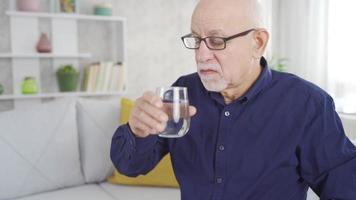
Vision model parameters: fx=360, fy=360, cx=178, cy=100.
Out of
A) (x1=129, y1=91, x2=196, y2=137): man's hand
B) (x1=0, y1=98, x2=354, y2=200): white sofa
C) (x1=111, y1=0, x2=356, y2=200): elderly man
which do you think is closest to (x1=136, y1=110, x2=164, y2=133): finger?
(x1=129, y1=91, x2=196, y2=137): man's hand

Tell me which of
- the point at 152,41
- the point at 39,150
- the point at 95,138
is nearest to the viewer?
the point at 39,150

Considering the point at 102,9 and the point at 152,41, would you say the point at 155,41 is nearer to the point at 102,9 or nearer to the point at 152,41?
the point at 152,41

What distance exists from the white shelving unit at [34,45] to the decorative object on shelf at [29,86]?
0.04 m

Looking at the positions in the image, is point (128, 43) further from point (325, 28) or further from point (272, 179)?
point (272, 179)

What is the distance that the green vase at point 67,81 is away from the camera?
8.96ft

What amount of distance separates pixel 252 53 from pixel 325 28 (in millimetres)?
2476

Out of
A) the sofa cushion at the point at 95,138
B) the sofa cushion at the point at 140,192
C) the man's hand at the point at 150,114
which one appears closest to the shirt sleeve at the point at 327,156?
the man's hand at the point at 150,114

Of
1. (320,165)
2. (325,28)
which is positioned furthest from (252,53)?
(325,28)

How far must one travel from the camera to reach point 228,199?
1.12 metres

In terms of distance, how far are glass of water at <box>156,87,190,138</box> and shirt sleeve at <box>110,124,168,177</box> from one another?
190mm

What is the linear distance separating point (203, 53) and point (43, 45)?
6.49 ft

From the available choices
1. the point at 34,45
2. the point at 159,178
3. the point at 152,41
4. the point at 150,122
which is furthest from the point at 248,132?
the point at 152,41

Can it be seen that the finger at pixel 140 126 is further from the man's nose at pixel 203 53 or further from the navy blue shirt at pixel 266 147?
the man's nose at pixel 203 53

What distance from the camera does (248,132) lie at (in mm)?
1144
